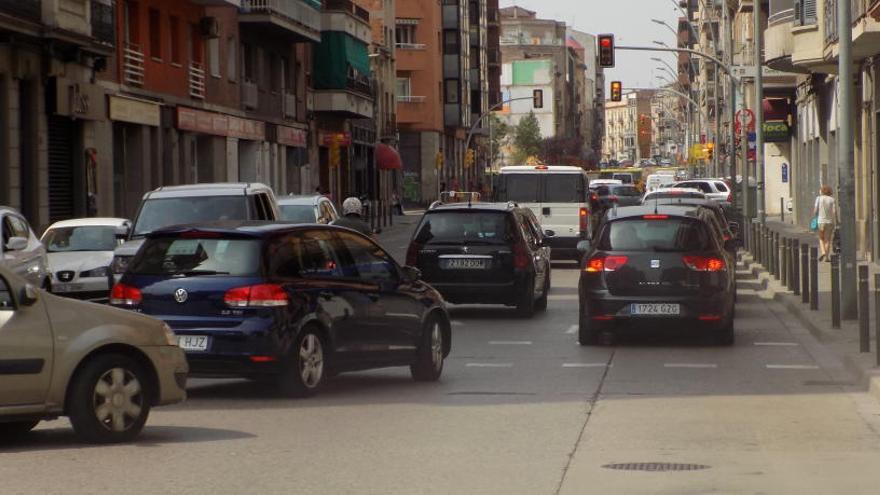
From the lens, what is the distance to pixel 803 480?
9992 millimetres

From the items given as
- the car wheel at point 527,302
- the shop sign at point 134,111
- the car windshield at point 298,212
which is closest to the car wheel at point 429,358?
the car wheel at point 527,302

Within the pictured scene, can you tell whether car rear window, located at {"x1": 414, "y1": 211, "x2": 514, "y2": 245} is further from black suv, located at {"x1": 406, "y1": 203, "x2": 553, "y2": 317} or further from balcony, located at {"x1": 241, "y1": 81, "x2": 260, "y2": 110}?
balcony, located at {"x1": 241, "y1": 81, "x2": 260, "y2": 110}

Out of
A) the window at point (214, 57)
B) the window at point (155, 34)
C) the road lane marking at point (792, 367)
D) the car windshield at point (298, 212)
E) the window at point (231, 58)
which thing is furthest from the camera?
the window at point (231, 58)

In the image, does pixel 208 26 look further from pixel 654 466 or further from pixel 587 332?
pixel 654 466

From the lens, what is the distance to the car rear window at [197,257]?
14.3 meters

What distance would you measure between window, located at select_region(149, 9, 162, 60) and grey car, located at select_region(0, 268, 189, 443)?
3435 cm

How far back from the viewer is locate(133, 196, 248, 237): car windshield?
79.7 feet

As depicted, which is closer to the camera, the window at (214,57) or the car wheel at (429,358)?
the car wheel at (429,358)

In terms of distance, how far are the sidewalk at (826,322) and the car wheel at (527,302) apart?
11.6ft

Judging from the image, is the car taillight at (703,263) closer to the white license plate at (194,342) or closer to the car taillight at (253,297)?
the car taillight at (253,297)

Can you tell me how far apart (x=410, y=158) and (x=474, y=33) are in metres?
22.4

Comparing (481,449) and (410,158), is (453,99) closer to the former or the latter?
(410,158)

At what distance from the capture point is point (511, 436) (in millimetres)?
12125

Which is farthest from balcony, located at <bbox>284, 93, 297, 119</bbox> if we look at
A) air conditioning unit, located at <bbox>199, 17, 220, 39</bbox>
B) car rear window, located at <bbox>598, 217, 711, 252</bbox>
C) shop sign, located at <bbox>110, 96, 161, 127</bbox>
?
car rear window, located at <bbox>598, 217, 711, 252</bbox>
